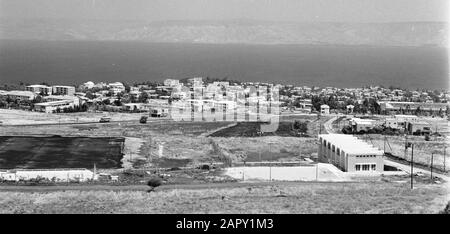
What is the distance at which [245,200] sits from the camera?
7.92m

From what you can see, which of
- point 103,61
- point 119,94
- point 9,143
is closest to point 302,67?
point 103,61

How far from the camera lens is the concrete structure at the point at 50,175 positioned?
368 inches

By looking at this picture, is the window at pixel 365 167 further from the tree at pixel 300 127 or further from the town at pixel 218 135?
the tree at pixel 300 127

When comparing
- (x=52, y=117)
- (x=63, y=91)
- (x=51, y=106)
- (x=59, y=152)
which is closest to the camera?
(x=59, y=152)

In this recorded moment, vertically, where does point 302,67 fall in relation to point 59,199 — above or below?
above

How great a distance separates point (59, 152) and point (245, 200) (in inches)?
211

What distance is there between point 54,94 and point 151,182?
589 inches

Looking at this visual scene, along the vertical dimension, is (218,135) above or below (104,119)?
below

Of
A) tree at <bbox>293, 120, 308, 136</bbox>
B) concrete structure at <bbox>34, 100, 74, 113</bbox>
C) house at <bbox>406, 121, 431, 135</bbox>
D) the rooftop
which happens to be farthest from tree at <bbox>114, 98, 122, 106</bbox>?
the rooftop

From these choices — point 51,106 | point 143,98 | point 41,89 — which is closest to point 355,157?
point 51,106

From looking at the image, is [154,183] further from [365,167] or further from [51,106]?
[51,106]

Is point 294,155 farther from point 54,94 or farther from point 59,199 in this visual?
point 54,94

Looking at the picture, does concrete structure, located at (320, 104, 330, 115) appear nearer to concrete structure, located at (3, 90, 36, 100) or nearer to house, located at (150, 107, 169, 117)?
house, located at (150, 107, 169, 117)

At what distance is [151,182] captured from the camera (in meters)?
8.95
